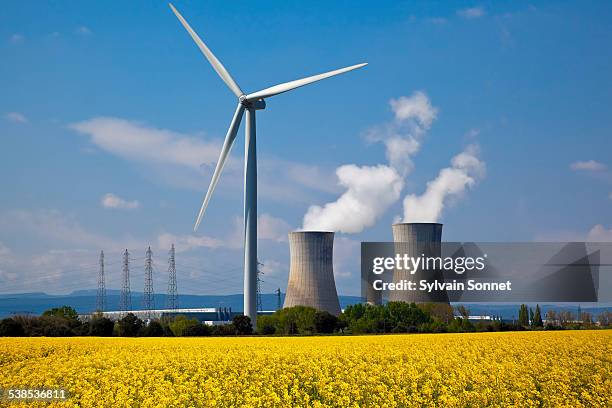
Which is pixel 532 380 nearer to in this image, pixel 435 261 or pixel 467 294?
pixel 435 261

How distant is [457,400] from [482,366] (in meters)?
4.03

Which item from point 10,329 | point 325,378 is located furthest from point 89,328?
point 325,378

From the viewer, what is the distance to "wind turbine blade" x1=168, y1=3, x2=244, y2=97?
5388 cm

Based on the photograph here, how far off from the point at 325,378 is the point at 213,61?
42.6 m

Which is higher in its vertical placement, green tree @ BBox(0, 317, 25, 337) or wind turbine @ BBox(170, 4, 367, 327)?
wind turbine @ BBox(170, 4, 367, 327)

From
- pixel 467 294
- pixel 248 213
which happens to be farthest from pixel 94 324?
pixel 467 294

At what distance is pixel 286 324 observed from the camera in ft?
227

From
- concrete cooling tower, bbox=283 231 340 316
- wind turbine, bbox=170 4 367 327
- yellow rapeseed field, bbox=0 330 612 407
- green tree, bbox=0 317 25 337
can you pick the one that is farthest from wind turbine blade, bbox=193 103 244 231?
yellow rapeseed field, bbox=0 330 612 407

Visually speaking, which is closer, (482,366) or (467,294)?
(482,366)

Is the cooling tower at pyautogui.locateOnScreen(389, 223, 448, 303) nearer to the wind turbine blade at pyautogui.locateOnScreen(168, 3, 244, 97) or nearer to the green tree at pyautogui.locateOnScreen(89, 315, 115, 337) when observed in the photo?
the wind turbine blade at pyautogui.locateOnScreen(168, 3, 244, 97)

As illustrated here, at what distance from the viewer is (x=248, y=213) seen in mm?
58188

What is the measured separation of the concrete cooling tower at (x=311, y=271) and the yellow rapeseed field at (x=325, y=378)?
48.7 meters

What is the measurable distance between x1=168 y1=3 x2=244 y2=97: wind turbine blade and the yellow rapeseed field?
36401mm

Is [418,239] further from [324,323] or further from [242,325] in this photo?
[242,325]
